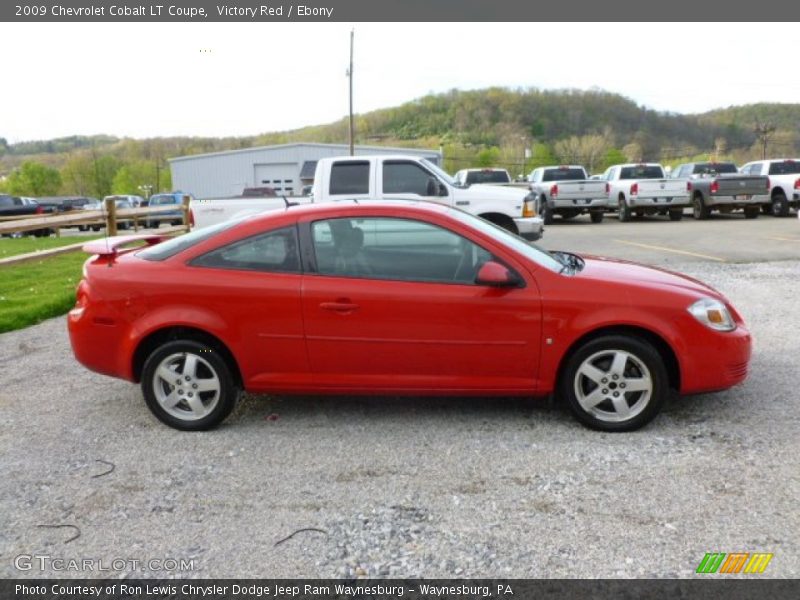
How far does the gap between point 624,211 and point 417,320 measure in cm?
1919

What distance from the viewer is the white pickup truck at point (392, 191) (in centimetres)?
1091

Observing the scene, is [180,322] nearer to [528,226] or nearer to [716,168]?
[528,226]

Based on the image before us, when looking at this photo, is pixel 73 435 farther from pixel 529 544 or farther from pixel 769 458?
pixel 769 458

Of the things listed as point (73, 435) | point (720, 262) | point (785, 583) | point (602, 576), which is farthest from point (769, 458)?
point (720, 262)

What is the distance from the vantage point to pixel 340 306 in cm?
412

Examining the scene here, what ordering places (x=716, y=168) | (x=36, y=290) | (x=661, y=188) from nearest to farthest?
(x=36, y=290), (x=661, y=188), (x=716, y=168)

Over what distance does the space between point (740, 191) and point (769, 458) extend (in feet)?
62.1

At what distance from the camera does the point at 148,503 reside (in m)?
3.37

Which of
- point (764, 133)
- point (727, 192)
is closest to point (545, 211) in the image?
point (727, 192)

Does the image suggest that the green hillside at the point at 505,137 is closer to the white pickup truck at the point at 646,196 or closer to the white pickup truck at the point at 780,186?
the white pickup truck at the point at 780,186

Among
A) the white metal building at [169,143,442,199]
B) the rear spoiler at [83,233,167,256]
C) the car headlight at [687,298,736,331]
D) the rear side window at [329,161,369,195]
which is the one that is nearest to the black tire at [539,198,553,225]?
the rear side window at [329,161,369,195]

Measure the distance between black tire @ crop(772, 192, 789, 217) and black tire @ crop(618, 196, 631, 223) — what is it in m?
4.53

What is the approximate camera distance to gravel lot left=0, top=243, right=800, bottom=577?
2.87m

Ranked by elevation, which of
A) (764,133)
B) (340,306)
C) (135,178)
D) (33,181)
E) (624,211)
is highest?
(764,133)
